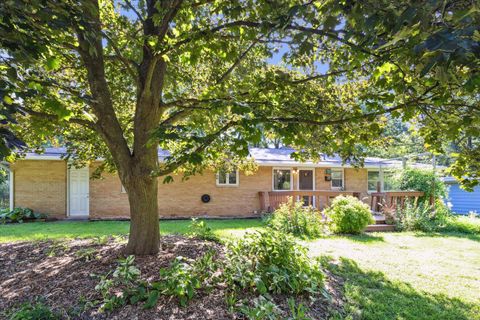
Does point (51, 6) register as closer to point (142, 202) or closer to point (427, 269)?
point (142, 202)

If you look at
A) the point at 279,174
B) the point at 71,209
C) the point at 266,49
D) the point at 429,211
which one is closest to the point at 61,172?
the point at 71,209

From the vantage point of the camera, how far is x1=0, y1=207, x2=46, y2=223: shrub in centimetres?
1110

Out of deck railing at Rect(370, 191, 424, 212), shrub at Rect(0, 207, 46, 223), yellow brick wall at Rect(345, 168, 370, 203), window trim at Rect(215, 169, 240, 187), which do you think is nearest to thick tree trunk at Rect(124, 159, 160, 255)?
deck railing at Rect(370, 191, 424, 212)

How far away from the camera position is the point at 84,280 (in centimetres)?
379

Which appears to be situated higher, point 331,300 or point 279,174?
point 279,174

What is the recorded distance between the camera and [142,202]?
4.42 m

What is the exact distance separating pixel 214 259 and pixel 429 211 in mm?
9447

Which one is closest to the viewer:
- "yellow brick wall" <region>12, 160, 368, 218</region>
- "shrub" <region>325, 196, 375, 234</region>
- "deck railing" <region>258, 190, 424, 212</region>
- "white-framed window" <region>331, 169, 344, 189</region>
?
"shrub" <region>325, 196, 375, 234</region>

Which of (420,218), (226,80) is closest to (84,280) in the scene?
(226,80)

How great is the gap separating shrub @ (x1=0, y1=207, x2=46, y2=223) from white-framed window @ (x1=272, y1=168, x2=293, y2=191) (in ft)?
33.6

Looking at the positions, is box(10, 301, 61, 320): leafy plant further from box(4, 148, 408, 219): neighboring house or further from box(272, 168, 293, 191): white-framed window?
box(272, 168, 293, 191): white-framed window

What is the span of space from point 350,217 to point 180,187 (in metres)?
7.47

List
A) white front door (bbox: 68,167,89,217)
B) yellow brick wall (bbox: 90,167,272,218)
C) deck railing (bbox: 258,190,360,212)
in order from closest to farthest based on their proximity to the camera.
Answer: deck railing (bbox: 258,190,360,212)
yellow brick wall (bbox: 90,167,272,218)
white front door (bbox: 68,167,89,217)

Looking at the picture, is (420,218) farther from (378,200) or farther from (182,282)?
(182,282)
